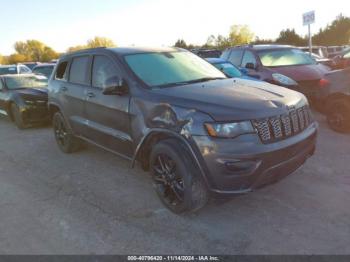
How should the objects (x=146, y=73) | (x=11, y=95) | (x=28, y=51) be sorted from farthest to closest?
1. (x=28, y=51)
2. (x=11, y=95)
3. (x=146, y=73)

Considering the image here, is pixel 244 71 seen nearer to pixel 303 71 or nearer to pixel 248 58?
pixel 248 58

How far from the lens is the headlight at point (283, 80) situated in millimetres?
8143

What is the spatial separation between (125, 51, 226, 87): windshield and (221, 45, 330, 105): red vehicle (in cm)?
392

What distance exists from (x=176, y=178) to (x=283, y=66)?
633 cm

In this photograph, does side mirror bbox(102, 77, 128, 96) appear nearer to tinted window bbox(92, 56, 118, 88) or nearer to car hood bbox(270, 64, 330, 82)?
tinted window bbox(92, 56, 118, 88)

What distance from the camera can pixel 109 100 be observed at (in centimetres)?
455

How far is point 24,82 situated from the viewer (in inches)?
384

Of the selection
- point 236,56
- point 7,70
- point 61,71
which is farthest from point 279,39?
point 61,71

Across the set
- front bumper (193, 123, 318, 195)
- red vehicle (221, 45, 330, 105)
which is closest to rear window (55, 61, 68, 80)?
front bumper (193, 123, 318, 195)

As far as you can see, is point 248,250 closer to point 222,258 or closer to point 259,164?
point 222,258

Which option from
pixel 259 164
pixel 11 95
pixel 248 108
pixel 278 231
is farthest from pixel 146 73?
pixel 11 95

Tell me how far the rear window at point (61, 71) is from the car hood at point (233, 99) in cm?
265

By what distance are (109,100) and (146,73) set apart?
2.00 feet

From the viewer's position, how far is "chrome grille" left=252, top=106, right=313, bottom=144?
3.39 metres
